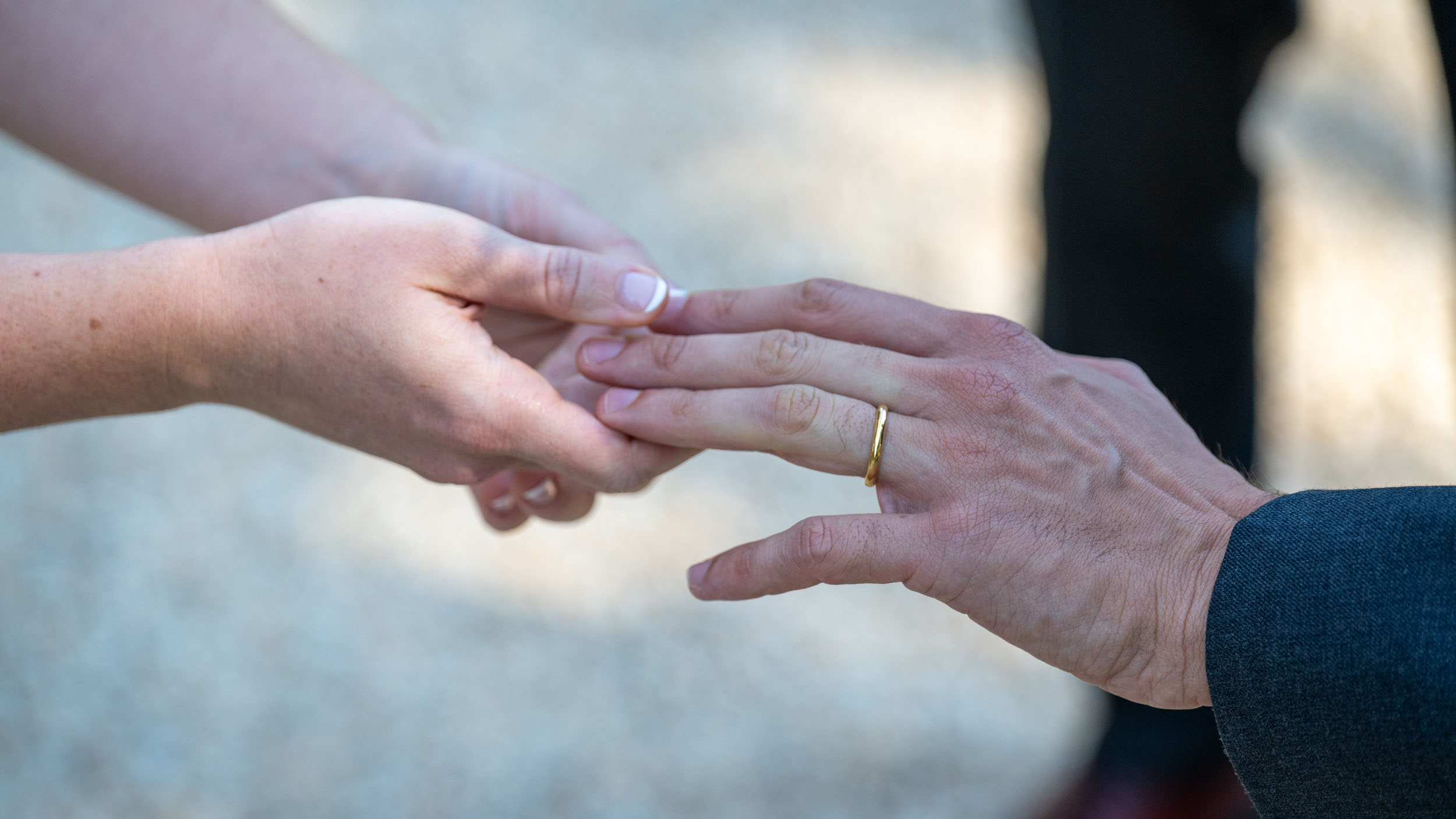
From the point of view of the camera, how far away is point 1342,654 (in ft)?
→ 3.22

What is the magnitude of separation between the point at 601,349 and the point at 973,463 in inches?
22.1

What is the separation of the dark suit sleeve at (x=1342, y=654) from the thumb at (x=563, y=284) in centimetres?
80

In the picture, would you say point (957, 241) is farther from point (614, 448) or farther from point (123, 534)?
point (123, 534)

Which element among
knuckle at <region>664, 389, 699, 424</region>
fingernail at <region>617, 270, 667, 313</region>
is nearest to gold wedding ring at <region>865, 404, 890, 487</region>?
knuckle at <region>664, 389, 699, 424</region>

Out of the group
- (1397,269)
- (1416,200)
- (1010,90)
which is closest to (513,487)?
(1010,90)

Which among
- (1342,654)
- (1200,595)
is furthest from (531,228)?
(1342,654)

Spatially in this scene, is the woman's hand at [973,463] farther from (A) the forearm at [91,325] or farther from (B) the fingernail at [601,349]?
(A) the forearm at [91,325]

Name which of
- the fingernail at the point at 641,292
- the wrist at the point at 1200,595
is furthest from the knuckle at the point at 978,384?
the fingernail at the point at 641,292

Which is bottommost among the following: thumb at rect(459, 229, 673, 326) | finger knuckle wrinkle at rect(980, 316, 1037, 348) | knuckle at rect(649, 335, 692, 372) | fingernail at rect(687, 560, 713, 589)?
fingernail at rect(687, 560, 713, 589)

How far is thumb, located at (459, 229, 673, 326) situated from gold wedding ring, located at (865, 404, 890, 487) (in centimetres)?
35

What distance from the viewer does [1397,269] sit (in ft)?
9.81

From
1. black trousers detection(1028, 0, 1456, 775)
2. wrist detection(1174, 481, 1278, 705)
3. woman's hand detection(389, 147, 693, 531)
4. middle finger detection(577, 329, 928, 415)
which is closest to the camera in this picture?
wrist detection(1174, 481, 1278, 705)

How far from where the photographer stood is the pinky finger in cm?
124

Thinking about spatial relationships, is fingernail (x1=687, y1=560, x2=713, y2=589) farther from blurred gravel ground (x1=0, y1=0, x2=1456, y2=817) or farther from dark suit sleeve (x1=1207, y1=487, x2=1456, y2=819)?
blurred gravel ground (x1=0, y1=0, x2=1456, y2=817)
